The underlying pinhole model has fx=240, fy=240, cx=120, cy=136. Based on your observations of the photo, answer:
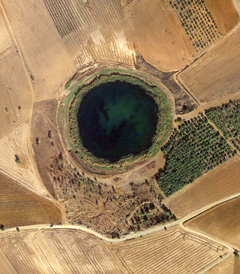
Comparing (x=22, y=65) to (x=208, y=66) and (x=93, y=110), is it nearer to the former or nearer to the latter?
(x=93, y=110)

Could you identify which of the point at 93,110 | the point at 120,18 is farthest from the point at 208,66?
the point at 93,110

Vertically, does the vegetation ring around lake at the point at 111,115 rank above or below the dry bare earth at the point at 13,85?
below

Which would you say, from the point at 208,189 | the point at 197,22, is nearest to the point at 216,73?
the point at 197,22

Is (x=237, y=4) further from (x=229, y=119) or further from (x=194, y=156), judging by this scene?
(x=194, y=156)

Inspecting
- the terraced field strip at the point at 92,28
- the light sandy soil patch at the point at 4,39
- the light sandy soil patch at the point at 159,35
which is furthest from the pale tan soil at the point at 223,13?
the light sandy soil patch at the point at 4,39

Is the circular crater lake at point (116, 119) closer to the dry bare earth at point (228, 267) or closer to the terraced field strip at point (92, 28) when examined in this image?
the terraced field strip at point (92, 28)
